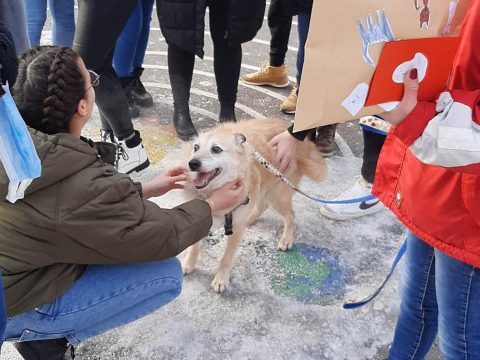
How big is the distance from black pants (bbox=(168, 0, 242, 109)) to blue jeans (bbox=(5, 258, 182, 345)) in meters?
2.05

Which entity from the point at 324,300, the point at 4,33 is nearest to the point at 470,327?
the point at 324,300

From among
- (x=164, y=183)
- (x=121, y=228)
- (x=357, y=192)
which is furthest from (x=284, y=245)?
(x=121, y=228)

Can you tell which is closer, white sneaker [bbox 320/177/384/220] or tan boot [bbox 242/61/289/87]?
white sneaker [bbox 320/177/384/220]

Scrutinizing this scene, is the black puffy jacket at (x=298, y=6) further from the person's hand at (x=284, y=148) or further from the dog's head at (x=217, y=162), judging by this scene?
the dog's head at (x=217, y=162)

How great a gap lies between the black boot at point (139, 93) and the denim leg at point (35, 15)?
87cm

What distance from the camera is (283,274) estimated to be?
2.65m

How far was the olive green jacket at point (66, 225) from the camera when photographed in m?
1.50

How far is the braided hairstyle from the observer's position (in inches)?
62.5

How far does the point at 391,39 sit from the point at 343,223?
2.08 m

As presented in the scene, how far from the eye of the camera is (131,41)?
385 cm

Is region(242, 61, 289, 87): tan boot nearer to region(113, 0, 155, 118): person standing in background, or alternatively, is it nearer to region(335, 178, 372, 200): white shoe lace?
region(113, 0, 155, 118): person standing in background

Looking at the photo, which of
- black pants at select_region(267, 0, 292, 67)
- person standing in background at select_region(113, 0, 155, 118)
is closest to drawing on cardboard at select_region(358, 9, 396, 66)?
person standing in background at select_region(113, 0, 155, 118)

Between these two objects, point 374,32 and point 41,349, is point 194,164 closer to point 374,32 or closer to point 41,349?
point 41,349

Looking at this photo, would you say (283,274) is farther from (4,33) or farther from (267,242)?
(4,33)
